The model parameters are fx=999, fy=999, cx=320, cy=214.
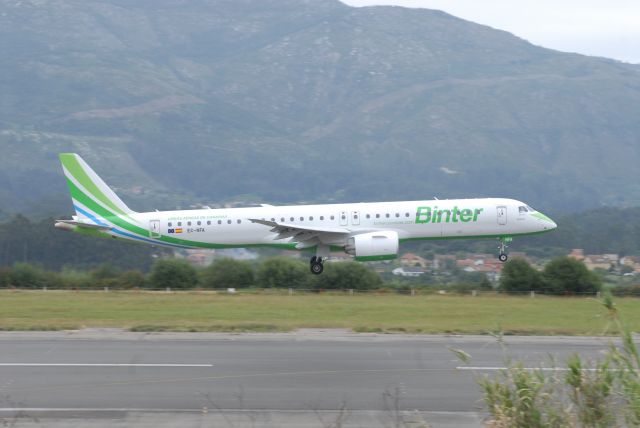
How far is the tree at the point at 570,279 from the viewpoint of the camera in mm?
34906

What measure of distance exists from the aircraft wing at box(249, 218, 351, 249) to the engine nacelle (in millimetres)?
823

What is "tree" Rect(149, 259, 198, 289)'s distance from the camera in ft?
124

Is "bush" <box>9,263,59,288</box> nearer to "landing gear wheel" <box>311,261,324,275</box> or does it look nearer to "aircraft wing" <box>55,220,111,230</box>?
"aircraft wing" <box>55,220,111,230</box>

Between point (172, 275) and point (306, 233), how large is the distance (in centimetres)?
546

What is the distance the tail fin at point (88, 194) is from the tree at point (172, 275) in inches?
97.1

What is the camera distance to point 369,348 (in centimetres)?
1934

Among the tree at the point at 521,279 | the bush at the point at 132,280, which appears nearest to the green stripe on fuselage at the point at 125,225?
the bush at the point at 132,280

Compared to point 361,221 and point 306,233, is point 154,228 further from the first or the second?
point 361,221

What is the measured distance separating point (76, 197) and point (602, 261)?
105 feet

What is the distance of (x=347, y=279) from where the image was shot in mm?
36656

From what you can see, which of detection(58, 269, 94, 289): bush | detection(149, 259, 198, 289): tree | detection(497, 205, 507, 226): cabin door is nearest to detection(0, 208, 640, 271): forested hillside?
detection(58, 269, 94, 289): bush

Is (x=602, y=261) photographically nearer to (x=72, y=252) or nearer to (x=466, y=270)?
(x=466, y=270)

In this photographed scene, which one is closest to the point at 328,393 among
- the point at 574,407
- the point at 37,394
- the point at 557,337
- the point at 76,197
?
the point at 37,394

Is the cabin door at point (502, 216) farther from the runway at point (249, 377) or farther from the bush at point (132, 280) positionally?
the runway at point (249, 377)
